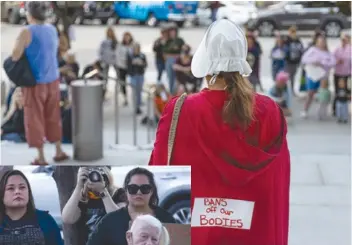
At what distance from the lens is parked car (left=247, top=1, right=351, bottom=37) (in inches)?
882

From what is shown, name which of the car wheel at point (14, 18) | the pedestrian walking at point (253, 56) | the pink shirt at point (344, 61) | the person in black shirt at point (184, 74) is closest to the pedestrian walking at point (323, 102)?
the pink shirt at point (344, 61)

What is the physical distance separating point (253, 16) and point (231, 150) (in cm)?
2186

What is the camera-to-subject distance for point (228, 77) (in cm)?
259

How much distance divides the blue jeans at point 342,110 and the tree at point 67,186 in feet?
32.3

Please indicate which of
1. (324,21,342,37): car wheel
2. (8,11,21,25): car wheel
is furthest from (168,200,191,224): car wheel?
(8,11,21,25): car wheel

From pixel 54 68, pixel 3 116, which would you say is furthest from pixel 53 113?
pixel 3 116

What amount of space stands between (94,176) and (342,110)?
9.87 meters

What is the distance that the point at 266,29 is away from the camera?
2389 centimetres

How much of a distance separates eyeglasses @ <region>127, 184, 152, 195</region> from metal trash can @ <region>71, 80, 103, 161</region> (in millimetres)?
5917

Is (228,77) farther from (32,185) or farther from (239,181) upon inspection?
(32,185)

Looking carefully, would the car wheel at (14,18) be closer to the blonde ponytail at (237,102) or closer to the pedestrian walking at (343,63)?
the pedestrian walking at (343,63)

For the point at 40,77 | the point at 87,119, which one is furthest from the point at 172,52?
the point at 40,77

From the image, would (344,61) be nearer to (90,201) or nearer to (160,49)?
(160,49)

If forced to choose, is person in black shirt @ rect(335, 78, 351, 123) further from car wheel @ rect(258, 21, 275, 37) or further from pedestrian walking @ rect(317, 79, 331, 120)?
car wheel @ rect(258, 21, 275, 37)
